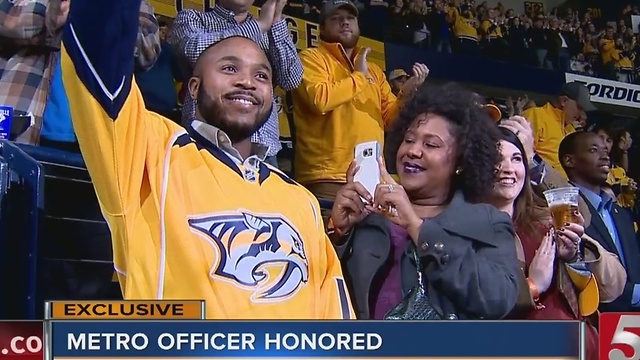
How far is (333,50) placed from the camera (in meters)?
2.31

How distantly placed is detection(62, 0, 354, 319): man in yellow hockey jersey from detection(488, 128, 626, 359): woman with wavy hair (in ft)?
1.51

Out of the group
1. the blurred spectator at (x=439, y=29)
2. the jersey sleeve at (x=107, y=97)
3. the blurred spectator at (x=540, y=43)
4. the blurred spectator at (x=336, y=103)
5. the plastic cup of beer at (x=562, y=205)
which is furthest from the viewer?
the blurred spectator at (x=540, y=43)

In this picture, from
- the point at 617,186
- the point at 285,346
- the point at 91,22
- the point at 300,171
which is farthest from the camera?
the point at 617,186

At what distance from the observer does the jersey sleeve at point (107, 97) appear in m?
1.90

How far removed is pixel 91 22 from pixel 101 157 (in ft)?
0.91

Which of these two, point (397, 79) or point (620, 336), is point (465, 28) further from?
point (620, 336)

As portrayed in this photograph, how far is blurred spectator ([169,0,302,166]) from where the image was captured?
2.14 m

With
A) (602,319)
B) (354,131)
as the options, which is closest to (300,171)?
(354,131)

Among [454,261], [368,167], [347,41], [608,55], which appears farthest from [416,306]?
[608,55]

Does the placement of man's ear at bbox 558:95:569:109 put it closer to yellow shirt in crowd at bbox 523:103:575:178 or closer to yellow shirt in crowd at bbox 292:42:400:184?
yellow shirt in crowd at bbox 523:103:575:178

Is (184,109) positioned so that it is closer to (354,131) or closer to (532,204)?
(354,131)

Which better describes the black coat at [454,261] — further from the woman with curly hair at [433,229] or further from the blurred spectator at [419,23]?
the blurred spectator at [419,23]

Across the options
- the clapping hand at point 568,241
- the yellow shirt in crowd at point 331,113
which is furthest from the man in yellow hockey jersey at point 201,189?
the clapping hand at point 568,241

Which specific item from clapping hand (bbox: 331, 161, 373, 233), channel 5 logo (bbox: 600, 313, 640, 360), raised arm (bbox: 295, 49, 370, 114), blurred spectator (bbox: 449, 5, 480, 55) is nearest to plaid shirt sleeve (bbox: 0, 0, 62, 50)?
raised arm (bbox: 295, 49, 370, 114)
